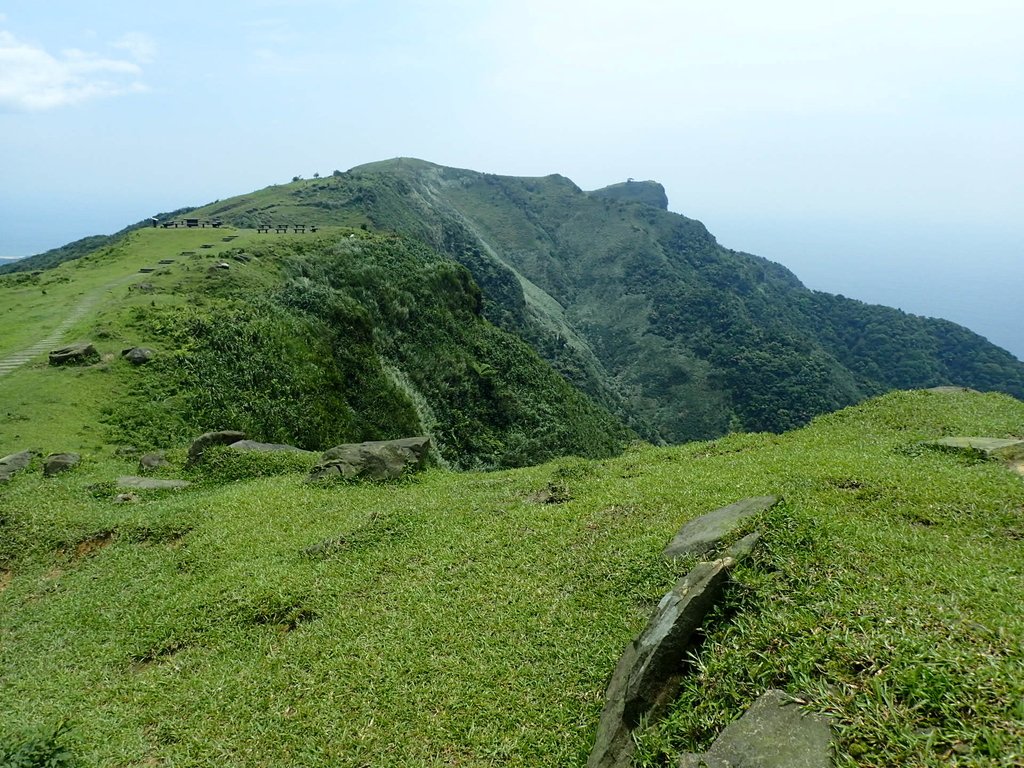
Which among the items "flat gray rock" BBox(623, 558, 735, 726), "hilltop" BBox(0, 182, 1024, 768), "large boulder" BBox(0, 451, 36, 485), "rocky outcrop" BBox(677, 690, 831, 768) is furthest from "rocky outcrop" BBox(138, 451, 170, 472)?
"rocky outcrop" BBox(677, 690, 831, 768)

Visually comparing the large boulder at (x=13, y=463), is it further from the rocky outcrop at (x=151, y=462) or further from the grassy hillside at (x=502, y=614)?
the rocky outcrop at (x=151, y=462)

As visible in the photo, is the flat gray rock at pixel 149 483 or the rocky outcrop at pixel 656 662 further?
the flat gray rock at pixel 149 483

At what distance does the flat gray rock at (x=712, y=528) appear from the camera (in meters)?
9.12

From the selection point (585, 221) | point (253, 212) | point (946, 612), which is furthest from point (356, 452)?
point (585, 221)

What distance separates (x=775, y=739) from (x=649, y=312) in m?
143

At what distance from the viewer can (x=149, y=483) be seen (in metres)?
18.6

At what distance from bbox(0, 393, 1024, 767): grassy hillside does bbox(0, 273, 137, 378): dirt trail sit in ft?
43.5

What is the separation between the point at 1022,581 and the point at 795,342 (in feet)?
422

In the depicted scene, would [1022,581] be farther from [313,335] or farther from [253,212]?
[253,212]

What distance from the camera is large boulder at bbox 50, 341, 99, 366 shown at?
1037 inches

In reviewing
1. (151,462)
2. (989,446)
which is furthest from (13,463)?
(989,446)

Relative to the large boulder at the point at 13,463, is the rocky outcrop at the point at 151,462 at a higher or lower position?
lower

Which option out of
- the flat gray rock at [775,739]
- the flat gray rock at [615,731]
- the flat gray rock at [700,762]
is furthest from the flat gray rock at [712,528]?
the flat gray rock at [700,762]

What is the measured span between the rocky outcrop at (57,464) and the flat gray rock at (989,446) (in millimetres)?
25982
